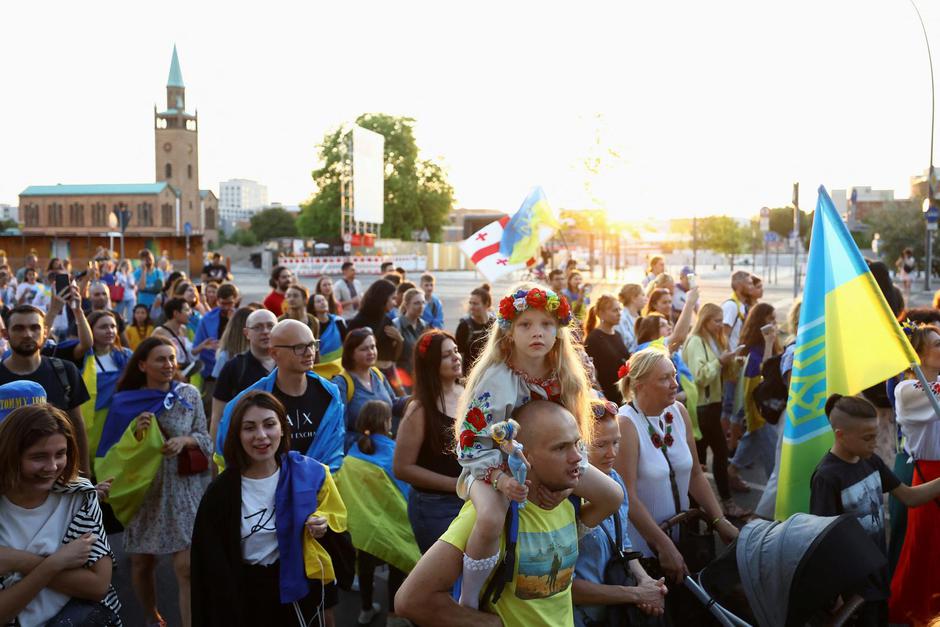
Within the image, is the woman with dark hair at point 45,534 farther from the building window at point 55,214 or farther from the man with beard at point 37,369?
the building window at point 55,214

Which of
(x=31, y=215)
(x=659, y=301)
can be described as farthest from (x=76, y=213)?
(x=659, y=301)

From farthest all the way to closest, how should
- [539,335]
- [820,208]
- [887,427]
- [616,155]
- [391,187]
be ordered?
[391,187] < [616,155] < [887,427] < [820,208] < [539,335]

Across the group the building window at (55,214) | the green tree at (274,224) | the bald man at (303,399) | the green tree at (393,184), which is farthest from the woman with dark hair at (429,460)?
the building window at (55,214)

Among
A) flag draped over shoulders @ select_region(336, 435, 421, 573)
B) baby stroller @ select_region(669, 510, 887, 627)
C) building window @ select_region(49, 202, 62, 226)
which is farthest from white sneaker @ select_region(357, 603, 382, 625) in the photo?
building window @ select_region(49, 202, 62, 226)

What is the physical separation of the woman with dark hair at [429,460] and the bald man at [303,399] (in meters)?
0.46

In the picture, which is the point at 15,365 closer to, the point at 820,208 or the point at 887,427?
the point at 820,208

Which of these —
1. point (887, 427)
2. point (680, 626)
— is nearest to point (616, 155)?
point (887, 427)

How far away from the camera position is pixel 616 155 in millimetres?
41812

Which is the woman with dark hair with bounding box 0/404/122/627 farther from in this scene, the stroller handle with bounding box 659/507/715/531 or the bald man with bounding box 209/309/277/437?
the stroller handle with bounding box 659/507/715/531

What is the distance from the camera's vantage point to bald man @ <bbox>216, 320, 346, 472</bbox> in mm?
4703

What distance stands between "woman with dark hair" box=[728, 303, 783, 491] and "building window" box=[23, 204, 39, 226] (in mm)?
142748

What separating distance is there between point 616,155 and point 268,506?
3973 cm

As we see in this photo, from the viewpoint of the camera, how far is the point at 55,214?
131250 millimetres

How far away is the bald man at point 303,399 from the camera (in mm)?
4703
